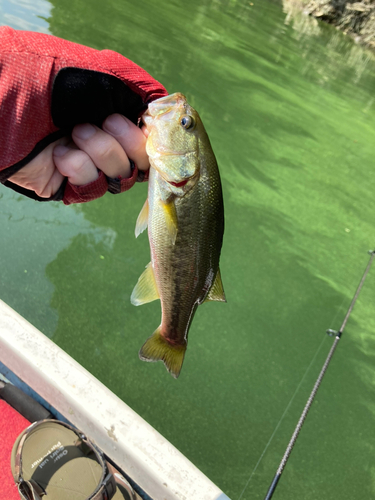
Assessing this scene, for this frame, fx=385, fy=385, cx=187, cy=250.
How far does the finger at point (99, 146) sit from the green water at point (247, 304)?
176 centimetres

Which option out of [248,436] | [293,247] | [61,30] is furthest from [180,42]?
[248,436]

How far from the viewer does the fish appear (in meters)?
1.19

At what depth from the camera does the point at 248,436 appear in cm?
247

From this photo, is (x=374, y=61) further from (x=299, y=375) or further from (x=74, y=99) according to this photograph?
(x=74, y=99)

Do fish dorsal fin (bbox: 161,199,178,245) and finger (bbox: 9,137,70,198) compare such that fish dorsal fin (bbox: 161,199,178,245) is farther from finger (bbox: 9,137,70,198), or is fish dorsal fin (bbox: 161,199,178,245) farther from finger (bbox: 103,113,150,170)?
finger (bbox: 9,137,70,198)

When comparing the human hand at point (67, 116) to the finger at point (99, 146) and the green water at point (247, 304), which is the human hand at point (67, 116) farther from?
the green water at point (247, 304)

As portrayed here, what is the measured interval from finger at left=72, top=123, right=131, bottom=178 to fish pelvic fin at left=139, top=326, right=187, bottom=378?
0.64 metres

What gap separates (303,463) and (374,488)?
471mm

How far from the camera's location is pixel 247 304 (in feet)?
10.6

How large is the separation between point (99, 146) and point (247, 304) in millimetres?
2347

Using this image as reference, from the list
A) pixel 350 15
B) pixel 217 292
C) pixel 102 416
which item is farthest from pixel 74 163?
pixel 350 15

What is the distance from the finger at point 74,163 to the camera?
1.16m

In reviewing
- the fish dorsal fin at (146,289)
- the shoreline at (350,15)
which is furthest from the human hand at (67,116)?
the shoreline at (350,15)

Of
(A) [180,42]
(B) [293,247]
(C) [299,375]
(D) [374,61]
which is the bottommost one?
(C) [299,375]
